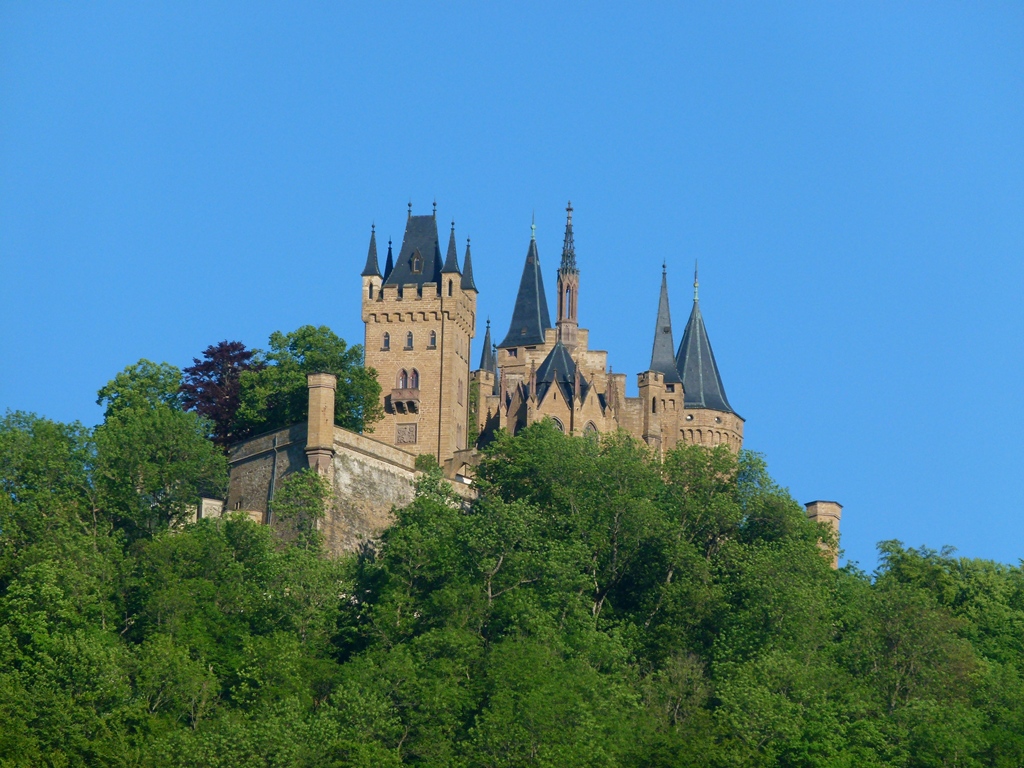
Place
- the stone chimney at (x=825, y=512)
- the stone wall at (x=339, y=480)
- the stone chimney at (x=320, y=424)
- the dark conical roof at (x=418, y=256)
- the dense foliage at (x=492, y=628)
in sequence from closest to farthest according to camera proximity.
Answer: the dense foliage at (x=492, y=628) < the stone chimney at (x=320, y=424) < the stone wall at (x=339, y=480) < the stone chimney at (x=825, y=512) < the dark conical roof at (x=418, y=256)

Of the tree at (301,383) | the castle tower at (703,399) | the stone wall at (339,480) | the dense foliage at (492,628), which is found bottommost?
the dense foliage at (492,628)

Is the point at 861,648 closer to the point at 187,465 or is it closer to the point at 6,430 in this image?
the point at 187,465

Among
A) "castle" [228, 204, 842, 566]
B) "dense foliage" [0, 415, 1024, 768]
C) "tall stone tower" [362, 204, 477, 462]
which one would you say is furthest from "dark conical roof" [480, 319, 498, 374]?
"dense foliage" [0, 415, 1024, 768]

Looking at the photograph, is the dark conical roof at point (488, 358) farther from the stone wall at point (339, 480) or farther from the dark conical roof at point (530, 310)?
the stone wall at point (339, 480)

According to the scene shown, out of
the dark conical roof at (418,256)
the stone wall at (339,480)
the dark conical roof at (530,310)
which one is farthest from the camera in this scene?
the dark conical roof at (530,310)

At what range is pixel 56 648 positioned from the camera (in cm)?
6606

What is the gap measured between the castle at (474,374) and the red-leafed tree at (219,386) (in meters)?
4.62

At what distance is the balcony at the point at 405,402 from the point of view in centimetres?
8881

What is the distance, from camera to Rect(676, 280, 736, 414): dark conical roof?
10119 centimetres

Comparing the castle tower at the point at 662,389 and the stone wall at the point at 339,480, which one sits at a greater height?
the castle tower at the point at 662,389

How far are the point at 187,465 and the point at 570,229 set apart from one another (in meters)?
29.1

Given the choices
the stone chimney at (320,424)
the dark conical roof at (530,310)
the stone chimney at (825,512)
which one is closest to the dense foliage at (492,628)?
the stone chimney at (320,424)

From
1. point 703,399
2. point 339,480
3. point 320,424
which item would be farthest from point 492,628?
point 703,399

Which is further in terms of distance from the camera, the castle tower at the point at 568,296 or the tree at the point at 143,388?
the castle tower at the point at 568,296
